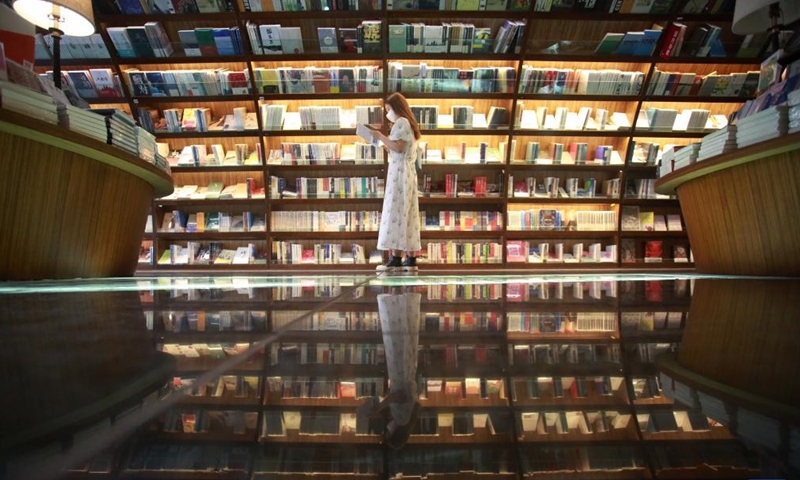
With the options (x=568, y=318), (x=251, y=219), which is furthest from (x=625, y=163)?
(x=568, y=318)

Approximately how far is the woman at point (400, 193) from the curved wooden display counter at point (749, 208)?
5.61ft

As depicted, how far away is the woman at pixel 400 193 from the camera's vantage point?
3.37 metres

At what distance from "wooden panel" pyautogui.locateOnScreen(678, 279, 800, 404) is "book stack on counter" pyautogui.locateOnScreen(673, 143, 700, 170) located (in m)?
2.13

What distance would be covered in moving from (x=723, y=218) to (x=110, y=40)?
4.96 metres

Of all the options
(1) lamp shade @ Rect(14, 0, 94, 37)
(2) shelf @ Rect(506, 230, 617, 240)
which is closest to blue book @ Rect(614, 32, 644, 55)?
(2) shelf @ Rect(506, 230, 617, 240)

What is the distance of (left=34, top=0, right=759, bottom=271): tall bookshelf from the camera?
4305 mm

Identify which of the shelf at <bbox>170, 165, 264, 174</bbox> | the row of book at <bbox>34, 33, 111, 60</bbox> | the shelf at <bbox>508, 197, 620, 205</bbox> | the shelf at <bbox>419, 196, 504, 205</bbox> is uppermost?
the row of book at <bbox>34, 33, 111, 60</bbox>

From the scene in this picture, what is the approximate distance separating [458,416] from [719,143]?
105 inches

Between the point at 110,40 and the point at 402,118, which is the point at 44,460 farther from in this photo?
the point at 110,40

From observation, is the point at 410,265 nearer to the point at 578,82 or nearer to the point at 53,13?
the point at 578,82

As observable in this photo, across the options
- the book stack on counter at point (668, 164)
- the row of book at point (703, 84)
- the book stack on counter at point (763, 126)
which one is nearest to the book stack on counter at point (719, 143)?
the book stack on counter at point (763, 126)

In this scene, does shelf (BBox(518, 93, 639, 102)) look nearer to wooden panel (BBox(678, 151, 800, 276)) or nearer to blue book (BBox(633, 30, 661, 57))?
blue book (BBox(633, 30, 661, 57))

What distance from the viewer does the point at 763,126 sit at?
6.88ft

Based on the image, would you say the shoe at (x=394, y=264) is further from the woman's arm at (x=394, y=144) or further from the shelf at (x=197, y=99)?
the shelf at (x=197, y=99)
